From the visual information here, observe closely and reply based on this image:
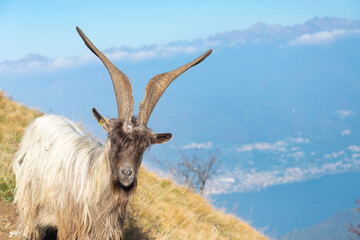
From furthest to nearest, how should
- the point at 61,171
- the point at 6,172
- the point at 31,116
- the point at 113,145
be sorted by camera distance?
the point at 31,116 < the point at 6,172 < the point at 61,171 < the point at 113,145

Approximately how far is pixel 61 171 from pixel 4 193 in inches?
96.1

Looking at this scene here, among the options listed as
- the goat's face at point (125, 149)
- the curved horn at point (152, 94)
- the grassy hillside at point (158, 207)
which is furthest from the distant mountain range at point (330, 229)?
the goat's face at point (125, 149)

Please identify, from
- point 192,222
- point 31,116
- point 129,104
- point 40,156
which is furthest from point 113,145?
point 31,116

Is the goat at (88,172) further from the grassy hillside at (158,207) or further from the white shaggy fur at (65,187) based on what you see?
the grassy hillside at (158,207)

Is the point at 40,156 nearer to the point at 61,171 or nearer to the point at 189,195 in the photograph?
the point at 61,171

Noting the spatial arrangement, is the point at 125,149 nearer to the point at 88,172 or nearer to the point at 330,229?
the point at 88,172

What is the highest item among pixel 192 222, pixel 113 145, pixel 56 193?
pixel 113 145

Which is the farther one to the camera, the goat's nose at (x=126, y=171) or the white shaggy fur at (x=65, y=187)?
the white shaggy fur at (x=65, y=187)

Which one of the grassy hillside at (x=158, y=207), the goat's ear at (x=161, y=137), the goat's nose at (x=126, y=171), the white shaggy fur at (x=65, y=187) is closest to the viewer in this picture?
the goat's nose at (x=126, y=171)

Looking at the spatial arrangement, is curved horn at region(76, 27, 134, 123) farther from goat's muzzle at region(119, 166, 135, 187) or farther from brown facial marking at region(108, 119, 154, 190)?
goat's muzzle at region(119, 166, 135, 187)

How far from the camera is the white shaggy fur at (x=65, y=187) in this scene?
4727 mm

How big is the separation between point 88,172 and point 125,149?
3.13 ft

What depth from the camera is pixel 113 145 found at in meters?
4.28

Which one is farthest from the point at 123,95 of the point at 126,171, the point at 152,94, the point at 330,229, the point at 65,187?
the point at 330,229
